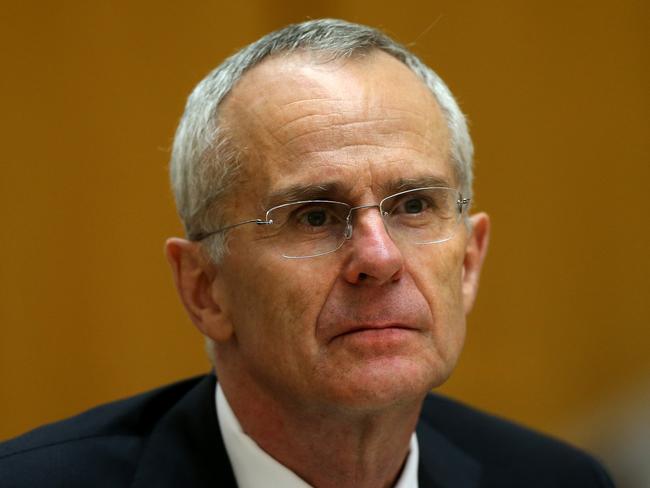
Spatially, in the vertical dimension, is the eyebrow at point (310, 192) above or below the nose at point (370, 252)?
above

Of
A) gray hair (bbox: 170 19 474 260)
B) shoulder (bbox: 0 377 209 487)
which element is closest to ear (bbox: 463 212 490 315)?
gray hair (bbox: 170 19 474 260)

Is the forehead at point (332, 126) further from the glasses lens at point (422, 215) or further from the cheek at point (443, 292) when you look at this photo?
the cheek at point (443, 292)

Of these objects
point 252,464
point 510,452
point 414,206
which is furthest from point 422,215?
point 510,452

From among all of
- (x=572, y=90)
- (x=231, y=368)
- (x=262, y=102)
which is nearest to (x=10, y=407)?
(x=231, y=368)

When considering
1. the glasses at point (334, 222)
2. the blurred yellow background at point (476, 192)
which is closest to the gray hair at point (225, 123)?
the glasses at point (334, 222)

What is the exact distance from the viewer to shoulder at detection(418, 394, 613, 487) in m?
2.29

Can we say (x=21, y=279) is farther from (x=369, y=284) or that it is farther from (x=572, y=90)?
(x=572, y=90)

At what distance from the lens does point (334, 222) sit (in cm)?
179

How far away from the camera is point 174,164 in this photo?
207 centimetres

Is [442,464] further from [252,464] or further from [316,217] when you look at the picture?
[316,217]

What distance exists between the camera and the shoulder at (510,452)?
2291 mm

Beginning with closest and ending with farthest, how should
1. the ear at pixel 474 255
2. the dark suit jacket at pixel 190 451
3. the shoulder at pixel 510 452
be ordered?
the dark suit jacket at pixel 190 451 → the ear at pixel 474 255 → the shoulder at pixel 510 452

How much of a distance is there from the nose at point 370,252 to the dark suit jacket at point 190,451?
0.54m

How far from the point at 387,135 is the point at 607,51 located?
1892mm
